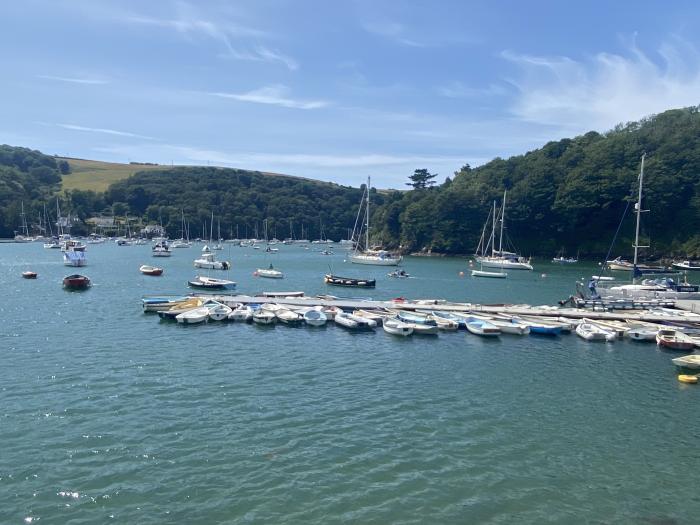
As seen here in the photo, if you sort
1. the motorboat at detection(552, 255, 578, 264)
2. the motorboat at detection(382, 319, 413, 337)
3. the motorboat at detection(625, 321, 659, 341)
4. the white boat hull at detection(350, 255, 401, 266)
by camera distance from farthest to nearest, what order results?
the motorboat at detection(552, 255, 578, 264) < the white boat hull at detection(350, 255, 401, 266) < the motorboat at detection(382, 319, 413, 337) < the motorboat at detection(625, 321, 659, 341)

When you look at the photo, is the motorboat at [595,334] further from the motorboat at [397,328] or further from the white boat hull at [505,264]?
the white boat hull at [505,264]

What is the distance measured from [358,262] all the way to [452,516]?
110952 mm

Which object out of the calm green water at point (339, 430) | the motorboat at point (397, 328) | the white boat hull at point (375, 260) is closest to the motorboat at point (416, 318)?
the motorboat at point (397, 328)

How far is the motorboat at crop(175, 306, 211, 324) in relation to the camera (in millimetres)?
45219

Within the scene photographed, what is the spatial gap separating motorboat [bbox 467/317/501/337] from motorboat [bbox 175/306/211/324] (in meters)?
22.0

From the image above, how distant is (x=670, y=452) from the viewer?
20.9 meters

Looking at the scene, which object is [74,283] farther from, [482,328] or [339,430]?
[339,430]

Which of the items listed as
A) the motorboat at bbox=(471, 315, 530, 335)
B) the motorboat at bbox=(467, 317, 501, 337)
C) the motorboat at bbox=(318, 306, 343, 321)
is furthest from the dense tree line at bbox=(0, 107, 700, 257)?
the motorboat at bbox=(318, 306, 343, 321)

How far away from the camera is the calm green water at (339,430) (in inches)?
658

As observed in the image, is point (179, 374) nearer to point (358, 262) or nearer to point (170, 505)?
point (170, 505)

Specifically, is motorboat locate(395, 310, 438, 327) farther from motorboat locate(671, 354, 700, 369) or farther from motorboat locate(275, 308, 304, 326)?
motorboat locate(671, 354, 700, 369)

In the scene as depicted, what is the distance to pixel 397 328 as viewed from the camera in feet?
137

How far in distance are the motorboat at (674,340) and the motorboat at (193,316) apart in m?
35.2

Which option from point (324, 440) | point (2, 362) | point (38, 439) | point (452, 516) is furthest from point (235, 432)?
point (2, 362)
